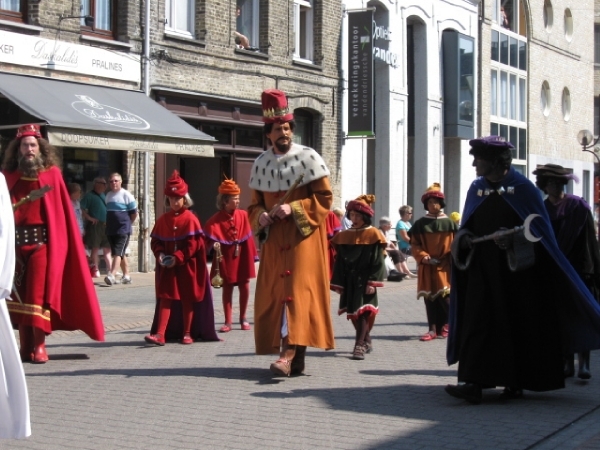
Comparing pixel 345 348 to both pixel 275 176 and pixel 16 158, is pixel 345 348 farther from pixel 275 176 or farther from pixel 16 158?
pixel 16 158

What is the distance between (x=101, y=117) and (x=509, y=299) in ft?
36.9

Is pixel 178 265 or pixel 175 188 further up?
pixel 175 188

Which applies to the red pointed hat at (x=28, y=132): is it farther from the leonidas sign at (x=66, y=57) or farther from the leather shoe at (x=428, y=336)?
the leonidas sign at (x=66, y=57)

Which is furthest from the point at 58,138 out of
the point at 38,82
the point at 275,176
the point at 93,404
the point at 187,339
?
the point at 93,404

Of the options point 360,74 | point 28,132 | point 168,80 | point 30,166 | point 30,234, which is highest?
point 360,74

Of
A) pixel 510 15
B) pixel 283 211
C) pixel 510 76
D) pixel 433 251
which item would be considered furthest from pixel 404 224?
pixel 510 15

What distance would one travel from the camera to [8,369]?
207 inches

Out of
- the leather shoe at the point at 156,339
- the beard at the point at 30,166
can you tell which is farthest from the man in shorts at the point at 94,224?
the beard at the point at 30,166

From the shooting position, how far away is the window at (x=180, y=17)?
20.9 m

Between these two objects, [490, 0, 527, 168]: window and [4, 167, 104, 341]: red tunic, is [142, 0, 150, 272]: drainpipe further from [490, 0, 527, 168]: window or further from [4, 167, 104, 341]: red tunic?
[490, 0, 527, 168]: window

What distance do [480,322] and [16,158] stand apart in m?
4.19

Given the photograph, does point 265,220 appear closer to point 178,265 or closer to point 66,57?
point 178,265

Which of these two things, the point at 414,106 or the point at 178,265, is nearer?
the point at 178,265

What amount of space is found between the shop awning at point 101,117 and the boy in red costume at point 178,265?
604 cm
